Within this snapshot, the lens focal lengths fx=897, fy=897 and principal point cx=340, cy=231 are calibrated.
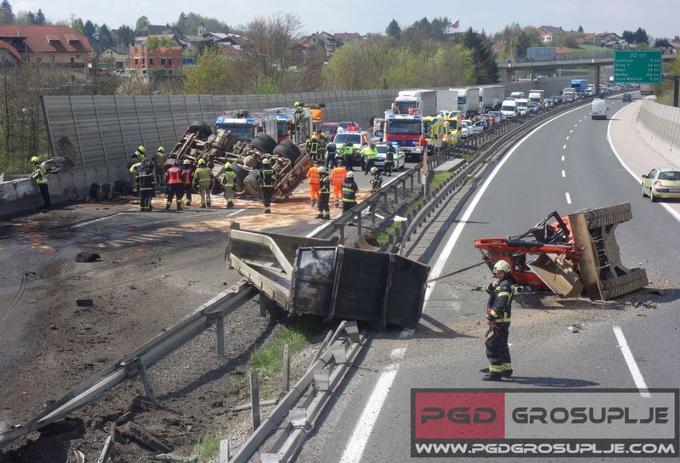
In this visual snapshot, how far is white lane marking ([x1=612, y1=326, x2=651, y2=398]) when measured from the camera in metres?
9.84

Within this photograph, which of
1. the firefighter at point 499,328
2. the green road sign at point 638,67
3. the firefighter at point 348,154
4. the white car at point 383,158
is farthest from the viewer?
the green road sign at point 638,67

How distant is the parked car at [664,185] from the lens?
2883cm

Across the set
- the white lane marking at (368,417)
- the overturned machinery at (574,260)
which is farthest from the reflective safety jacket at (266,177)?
the white lane marking at (368,417)

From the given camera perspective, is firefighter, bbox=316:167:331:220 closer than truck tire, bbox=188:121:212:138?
Answer: Yes

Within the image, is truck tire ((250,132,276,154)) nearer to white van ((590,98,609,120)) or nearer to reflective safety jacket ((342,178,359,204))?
reflective safety jacket ((342,178,359,204))

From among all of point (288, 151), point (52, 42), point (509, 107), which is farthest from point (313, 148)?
point (52, 42)

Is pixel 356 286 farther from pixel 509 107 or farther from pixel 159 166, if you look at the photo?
pixel 509 107

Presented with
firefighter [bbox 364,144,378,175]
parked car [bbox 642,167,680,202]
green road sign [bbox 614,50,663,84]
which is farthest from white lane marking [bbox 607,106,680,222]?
firefighter [bbox 364,144,378,175]

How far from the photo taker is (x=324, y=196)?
80.7ft

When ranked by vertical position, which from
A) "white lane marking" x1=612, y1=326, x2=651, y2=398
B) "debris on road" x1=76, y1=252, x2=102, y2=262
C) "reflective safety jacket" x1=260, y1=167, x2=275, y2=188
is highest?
"reflective safety jacket" x1=260, y1=167, x2=275, y2=188

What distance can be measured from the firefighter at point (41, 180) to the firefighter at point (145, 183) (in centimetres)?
292

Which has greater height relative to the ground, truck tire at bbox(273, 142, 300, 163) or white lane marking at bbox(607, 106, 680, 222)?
truck tire at bbox(273, 142, 300, 163)

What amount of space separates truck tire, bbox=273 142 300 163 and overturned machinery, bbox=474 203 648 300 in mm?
17766

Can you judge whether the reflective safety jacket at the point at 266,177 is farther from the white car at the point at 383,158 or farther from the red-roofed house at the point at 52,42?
the red-roofed house at the point at 52,42
